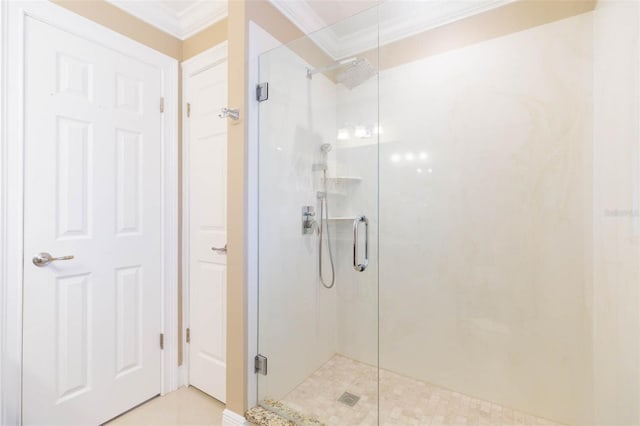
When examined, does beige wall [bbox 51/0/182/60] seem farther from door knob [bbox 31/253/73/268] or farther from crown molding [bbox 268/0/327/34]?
door knob [bbox 31/253/73/268]

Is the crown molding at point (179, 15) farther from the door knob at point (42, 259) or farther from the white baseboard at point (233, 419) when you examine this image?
the white baseboard at point (233, 419)

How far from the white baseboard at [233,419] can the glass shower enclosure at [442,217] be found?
0.39 feet

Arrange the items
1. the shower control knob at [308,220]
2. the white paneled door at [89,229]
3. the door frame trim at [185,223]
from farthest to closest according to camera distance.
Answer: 1. the door frame trim at [185,223]
2. the shower control knob at [308,220]
3. the white paneled door at [89,229]

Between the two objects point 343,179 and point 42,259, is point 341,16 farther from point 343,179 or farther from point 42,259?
point 42,259

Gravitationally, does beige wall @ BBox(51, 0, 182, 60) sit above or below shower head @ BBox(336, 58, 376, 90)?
above

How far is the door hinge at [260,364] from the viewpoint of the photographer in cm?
157

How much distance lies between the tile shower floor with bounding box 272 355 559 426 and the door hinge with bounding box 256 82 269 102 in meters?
1.71

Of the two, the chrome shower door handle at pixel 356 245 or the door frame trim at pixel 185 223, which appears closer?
the chrome shower door handle at pixel 356 245

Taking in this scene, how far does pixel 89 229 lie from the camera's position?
157cm

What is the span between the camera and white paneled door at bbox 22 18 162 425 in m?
1.39

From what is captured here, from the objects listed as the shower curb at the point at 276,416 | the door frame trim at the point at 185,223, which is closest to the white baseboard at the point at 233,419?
the shower curb at the point at 276,416

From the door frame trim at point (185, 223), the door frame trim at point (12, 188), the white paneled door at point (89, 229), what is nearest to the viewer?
the door frame trim at point (12, 188)

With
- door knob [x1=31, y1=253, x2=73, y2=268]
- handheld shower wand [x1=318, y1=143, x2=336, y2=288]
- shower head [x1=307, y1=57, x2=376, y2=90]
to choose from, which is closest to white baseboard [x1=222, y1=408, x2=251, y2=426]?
handheld shower wand [x1=318, y1=143, x2=336, y2=288]

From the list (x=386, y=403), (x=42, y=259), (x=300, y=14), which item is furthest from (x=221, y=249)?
(x=300, y=14)
